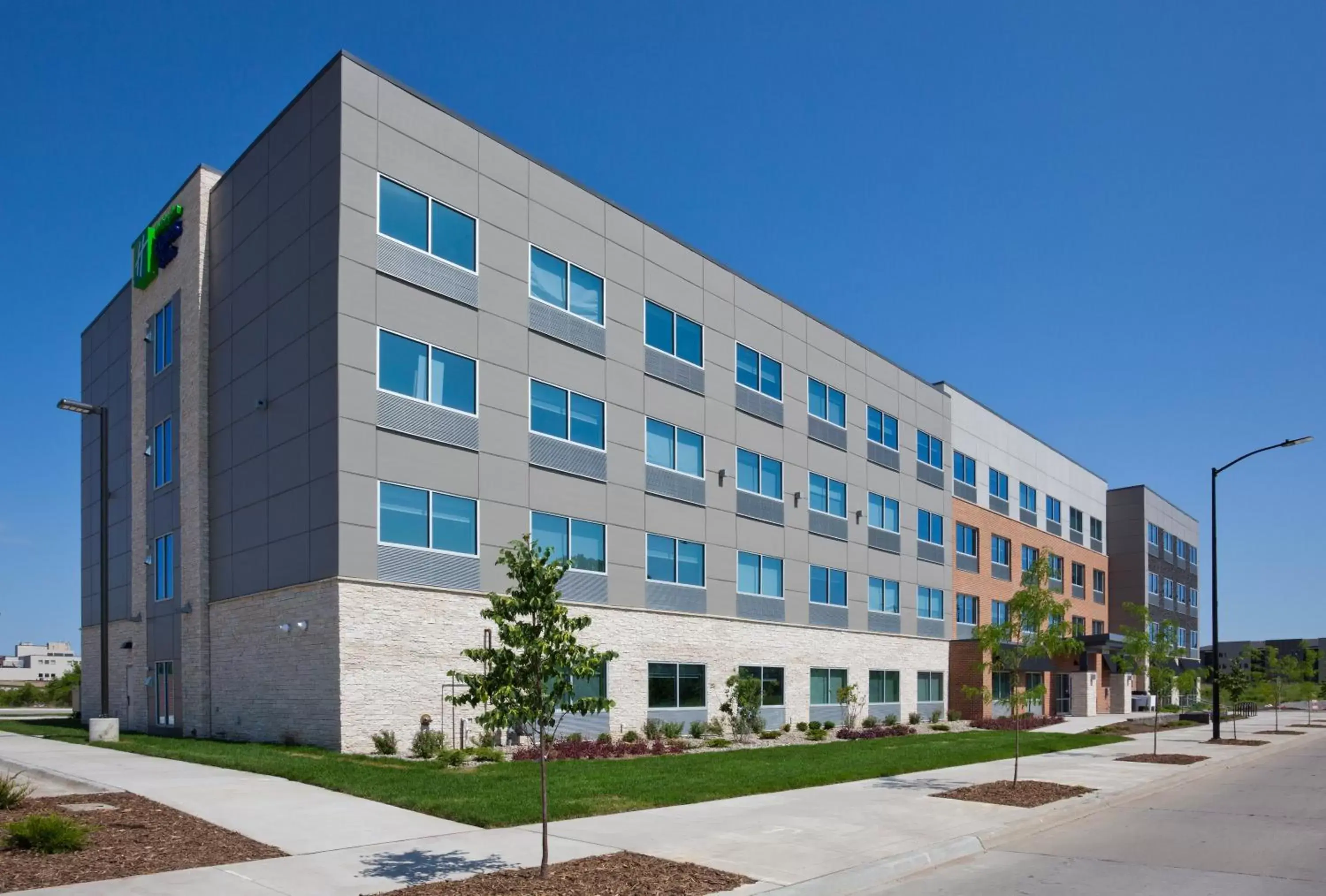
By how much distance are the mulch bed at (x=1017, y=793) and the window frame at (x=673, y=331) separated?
17.6 m

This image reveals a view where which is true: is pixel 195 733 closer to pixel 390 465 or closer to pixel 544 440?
pixel 390 465

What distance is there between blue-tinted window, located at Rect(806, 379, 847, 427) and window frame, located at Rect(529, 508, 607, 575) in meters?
13.2

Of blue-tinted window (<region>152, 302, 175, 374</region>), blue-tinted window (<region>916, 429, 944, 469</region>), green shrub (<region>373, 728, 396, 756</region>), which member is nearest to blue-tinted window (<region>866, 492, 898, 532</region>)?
blue-tinted window (<region>916, 429, 944, 469</region>)

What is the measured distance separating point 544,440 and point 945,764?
1293 centimetres

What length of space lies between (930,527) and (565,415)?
25.5 meters

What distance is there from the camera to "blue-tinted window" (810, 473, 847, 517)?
134ft

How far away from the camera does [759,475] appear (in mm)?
37875

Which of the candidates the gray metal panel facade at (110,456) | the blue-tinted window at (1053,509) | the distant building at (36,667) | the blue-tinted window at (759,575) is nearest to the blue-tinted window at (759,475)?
the blue-tinted window at (759,575)

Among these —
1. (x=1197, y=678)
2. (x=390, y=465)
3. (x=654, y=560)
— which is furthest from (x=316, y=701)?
(x=1197, y=678)

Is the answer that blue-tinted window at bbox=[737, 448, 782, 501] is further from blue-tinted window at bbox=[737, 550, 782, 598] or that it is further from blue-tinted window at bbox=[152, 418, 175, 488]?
blue-tinted window at bbox=[152, 418, 175, 488]

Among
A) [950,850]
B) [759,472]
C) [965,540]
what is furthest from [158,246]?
[965,540]

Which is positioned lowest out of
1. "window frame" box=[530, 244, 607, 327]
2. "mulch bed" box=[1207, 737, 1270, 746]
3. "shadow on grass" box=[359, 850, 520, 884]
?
"mulch bed" box=[1207, 737, 1270, 746]

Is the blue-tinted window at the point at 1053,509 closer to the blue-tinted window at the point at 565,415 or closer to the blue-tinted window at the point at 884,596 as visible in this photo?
the blue-tinted window at the point at 884,596

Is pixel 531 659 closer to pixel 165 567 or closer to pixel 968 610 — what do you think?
pixel 165 567
